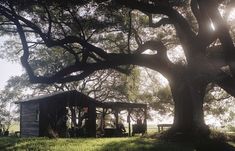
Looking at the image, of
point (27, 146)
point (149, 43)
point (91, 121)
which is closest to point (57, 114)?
point (91, 121)

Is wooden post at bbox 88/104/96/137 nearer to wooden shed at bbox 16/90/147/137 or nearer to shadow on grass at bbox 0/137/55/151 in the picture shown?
wooden shed at bbox 16/90/147/137

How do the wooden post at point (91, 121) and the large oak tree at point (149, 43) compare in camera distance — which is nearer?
the large oak tree at point (149, 43)

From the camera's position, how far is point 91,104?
37375 mm

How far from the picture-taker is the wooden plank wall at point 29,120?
117 feet

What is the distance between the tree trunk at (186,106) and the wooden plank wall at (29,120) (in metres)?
14.0

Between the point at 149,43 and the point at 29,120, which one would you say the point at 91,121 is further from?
the point at 149,43

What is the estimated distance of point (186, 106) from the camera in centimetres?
2875

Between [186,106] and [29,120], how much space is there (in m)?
16.8

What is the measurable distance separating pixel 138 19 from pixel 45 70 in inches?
950

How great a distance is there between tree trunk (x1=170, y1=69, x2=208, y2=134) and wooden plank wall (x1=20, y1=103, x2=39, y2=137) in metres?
14.0

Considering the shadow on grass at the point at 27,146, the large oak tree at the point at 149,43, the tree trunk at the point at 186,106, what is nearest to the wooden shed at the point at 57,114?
the large oak tree at the point at 149,43

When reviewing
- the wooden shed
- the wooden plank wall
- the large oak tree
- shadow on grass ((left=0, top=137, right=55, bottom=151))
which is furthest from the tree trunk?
the wooden plank wall

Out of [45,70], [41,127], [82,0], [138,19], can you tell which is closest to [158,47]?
[138,19]

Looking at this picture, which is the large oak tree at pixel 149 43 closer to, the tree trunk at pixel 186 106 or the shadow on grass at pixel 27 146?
the tree trunk at pixel 186 106
